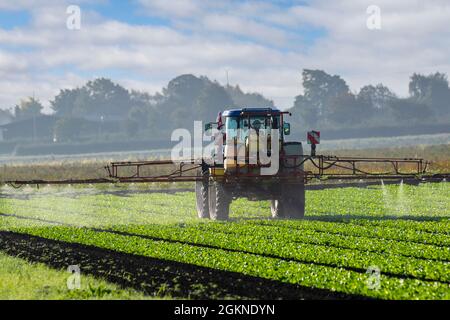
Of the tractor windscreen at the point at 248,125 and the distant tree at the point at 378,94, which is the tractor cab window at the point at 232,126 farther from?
the distant tree at the point at 378,94

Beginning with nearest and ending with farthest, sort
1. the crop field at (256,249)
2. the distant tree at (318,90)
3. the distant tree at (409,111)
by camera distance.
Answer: the crop field at (256,249)
the distant tree at (409,111)
the distant tree at (318,90)

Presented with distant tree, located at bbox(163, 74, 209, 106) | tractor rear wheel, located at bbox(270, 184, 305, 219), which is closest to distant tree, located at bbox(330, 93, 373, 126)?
distant tree, located at bbox(163, 74, 209, 106)

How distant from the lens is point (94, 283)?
14.2 m

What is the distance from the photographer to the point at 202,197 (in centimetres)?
2788

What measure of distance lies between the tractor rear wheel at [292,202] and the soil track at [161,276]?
8.25 m

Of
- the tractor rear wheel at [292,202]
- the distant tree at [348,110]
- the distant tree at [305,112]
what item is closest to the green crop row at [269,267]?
the tractor rear wheel at [292,202]

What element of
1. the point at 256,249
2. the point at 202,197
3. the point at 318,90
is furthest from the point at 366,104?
the point at 256,249

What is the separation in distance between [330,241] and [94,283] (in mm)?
7561

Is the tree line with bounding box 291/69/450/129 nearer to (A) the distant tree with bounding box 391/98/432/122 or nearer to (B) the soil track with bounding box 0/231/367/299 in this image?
(A) the distant tree with bounding box 391/98/432/122

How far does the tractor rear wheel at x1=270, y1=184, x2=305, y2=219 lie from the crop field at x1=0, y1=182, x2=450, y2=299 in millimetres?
583

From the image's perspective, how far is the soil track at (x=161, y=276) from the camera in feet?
43.7

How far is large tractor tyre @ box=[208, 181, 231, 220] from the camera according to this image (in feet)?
84.5

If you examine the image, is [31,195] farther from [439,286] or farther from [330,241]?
[439,286]

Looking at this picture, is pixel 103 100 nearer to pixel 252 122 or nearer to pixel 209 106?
pixel 209 106
